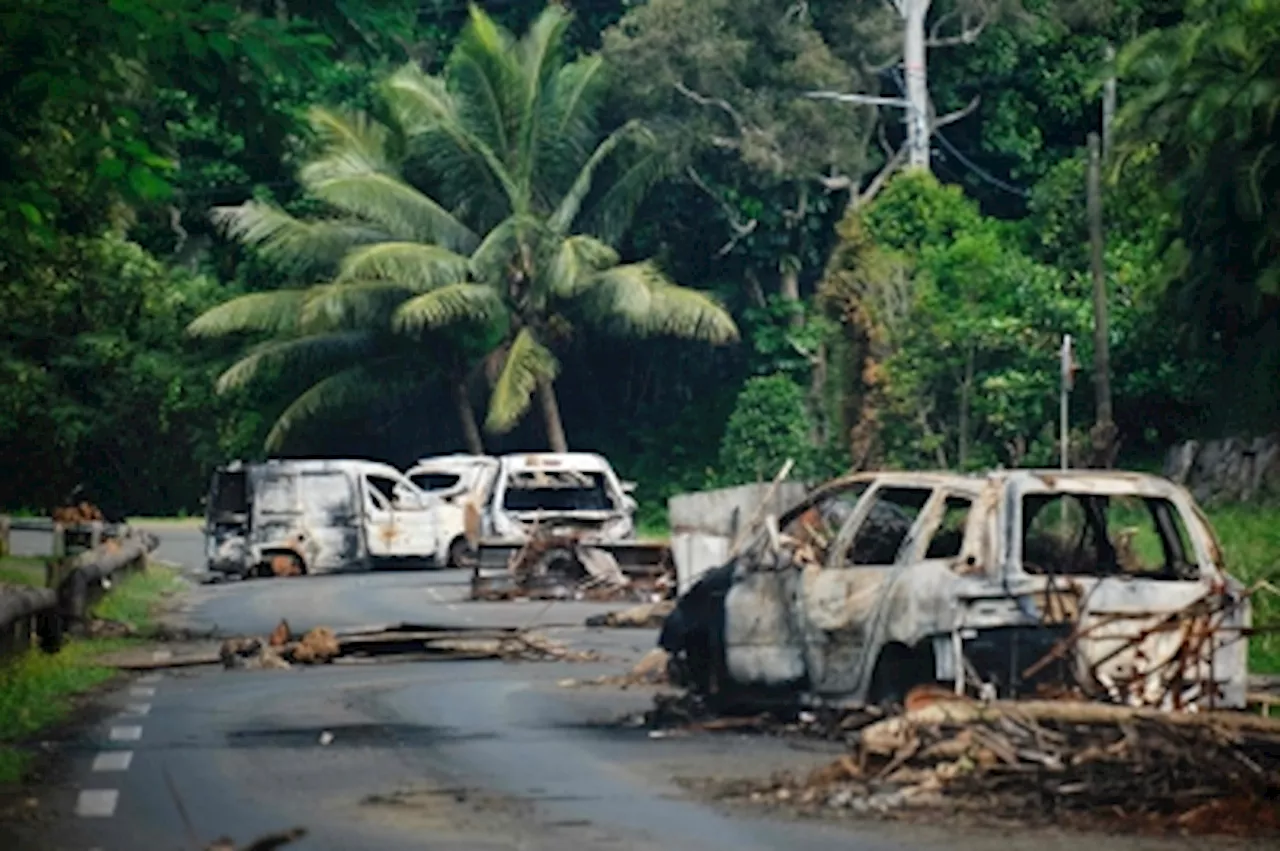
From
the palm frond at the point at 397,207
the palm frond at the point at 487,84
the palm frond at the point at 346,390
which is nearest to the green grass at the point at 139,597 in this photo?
the palm frond at the point at 397,207

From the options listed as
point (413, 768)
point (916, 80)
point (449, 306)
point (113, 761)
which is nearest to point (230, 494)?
point (449, 306)

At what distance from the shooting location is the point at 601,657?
76.2ft

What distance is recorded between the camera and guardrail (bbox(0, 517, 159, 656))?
21.2m

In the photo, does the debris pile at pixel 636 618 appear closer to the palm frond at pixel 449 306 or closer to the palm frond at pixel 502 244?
the palm frond at pixel 449 306

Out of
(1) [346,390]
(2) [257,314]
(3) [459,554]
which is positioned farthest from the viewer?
(2) [257,314]

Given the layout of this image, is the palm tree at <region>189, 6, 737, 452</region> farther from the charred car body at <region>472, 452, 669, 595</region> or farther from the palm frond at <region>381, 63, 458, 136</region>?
the charred car body at <region>472, 452, 669, 595</region>

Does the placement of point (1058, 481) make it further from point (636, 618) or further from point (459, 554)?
point (459, 554)

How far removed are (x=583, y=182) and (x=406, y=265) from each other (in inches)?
146

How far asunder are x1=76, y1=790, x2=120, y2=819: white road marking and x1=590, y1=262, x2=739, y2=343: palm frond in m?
41.3

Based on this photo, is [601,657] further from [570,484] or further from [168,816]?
[570,484]

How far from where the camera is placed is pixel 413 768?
14.8 m

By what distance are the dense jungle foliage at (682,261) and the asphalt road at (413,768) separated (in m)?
19.2

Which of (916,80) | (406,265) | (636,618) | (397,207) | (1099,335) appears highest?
(916,80)

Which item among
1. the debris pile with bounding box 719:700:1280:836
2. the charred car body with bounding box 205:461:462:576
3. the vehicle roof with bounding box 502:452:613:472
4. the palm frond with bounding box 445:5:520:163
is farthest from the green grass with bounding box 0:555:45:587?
the palm frond with bounding box 445:5:520:163
